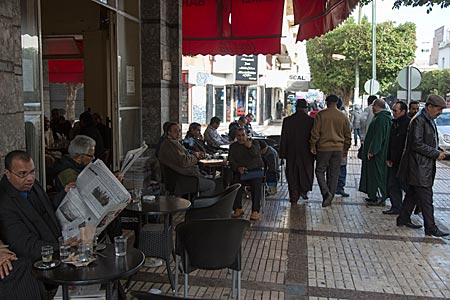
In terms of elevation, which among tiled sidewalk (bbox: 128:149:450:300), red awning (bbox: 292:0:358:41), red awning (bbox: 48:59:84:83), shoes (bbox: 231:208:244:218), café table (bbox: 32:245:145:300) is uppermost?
red awning (bbox: 292:0:358:41)

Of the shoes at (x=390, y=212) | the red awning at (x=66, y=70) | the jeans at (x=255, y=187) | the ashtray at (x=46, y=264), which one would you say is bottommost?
the shoes at (x=390, y=212)

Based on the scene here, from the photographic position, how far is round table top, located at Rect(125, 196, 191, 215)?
4.79m

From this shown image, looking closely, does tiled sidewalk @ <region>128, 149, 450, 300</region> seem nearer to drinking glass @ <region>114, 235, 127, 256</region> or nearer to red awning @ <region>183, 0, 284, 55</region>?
drinking glass @ <region>114, 235, 127, 256</region>

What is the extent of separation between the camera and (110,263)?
10.7 ft

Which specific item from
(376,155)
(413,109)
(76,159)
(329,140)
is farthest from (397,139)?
(76,159)

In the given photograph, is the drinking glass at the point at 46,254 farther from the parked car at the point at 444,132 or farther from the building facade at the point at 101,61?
the parked car at the point at 444,132

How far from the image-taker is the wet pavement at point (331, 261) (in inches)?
195

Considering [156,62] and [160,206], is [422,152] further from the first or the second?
[156,62]

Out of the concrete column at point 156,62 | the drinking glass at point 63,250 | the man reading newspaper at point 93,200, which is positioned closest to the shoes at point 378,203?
the concrete column at point 156,62

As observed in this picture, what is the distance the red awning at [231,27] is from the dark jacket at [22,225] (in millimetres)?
8535

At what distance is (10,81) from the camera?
4215 mm

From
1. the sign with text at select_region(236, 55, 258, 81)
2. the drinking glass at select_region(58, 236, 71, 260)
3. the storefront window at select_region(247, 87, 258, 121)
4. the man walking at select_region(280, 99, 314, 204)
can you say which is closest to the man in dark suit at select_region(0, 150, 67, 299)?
the drinking glass at select_region(58, 236, 71, 260)

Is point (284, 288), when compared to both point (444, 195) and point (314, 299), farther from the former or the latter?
point (444, 195)

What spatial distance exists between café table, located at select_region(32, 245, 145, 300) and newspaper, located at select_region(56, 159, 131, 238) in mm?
359
